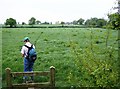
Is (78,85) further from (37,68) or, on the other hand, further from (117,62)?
(37,68)

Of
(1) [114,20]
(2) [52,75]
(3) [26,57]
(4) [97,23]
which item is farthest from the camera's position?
(3) [26,57]

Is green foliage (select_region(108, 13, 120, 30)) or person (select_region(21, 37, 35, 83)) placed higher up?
green foliage (select_region(108, 13, 120, 30))

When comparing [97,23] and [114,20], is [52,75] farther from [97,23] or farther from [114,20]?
[114,20]

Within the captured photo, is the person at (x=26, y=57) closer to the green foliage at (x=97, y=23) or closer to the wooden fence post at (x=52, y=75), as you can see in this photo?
the wooden fence post at (x=52, y=75)

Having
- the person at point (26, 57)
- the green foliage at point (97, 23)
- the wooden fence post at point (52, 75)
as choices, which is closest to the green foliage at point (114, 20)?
the green foliage at point (97, 23)

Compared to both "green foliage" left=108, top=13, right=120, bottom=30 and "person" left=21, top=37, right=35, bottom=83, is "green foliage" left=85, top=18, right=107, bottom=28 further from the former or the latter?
"person" left=21, top=37, right=35, bottom=83

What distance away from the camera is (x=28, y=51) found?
47.5ft

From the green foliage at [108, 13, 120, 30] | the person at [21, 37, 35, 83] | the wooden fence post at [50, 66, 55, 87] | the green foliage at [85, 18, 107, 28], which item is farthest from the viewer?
the person at [21, 37, 35, 83]

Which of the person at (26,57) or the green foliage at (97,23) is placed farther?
the person at (26,57)

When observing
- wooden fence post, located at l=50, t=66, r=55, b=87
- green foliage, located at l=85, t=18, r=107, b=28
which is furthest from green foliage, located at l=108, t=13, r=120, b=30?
wooden fence post, located at l=50, t=66, r=55, b=87

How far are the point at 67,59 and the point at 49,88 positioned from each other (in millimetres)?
6322

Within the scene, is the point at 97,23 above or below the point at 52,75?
above

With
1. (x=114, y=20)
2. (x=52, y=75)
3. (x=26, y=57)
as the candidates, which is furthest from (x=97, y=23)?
(x=26, y=57)

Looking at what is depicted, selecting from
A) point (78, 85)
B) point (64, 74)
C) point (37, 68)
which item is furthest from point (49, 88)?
point (37, 68)
